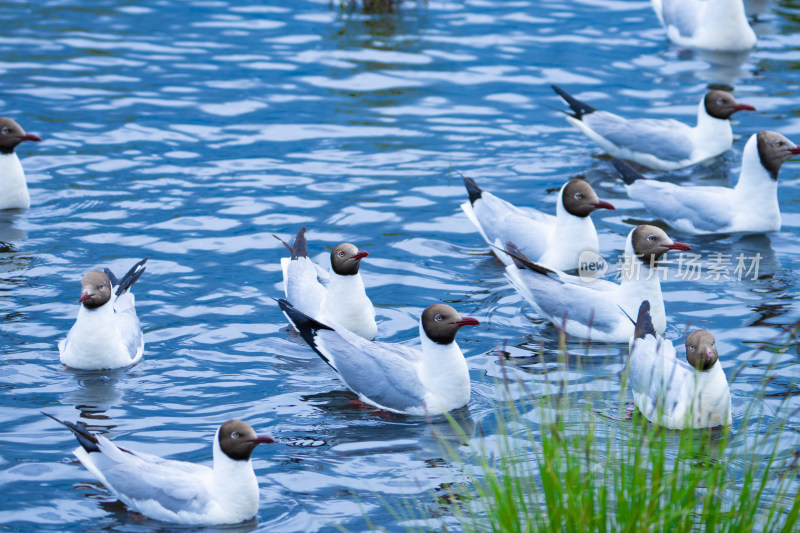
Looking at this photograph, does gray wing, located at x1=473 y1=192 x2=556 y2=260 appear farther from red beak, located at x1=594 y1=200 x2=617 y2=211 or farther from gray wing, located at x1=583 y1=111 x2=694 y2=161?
gray wing, located at x1=583 y1=111 x2=694 y2=161

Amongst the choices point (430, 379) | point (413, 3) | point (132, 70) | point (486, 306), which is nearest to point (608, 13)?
point (413, 3)

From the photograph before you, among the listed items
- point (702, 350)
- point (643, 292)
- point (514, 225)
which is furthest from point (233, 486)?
point (514, 225)

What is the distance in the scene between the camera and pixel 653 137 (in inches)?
512

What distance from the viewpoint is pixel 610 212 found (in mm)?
12375

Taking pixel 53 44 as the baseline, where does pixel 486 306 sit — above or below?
below

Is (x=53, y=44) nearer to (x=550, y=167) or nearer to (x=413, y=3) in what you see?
(x=413, y=3)

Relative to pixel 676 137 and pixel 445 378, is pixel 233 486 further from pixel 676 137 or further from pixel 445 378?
pixel 676 137

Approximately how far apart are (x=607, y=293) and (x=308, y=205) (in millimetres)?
4036

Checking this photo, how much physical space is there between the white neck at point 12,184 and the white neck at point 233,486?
6.36 m

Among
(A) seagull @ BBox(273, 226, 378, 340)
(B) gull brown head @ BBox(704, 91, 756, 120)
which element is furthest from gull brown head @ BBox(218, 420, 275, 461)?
(B) gull brown head @ BBox(704, 91, 756, 120)

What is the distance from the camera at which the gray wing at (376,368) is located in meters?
8.26

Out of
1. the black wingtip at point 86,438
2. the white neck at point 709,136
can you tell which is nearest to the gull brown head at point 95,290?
the black wingtip at point 86,438

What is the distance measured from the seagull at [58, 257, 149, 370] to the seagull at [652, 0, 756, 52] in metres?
11.3

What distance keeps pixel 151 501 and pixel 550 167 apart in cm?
789
